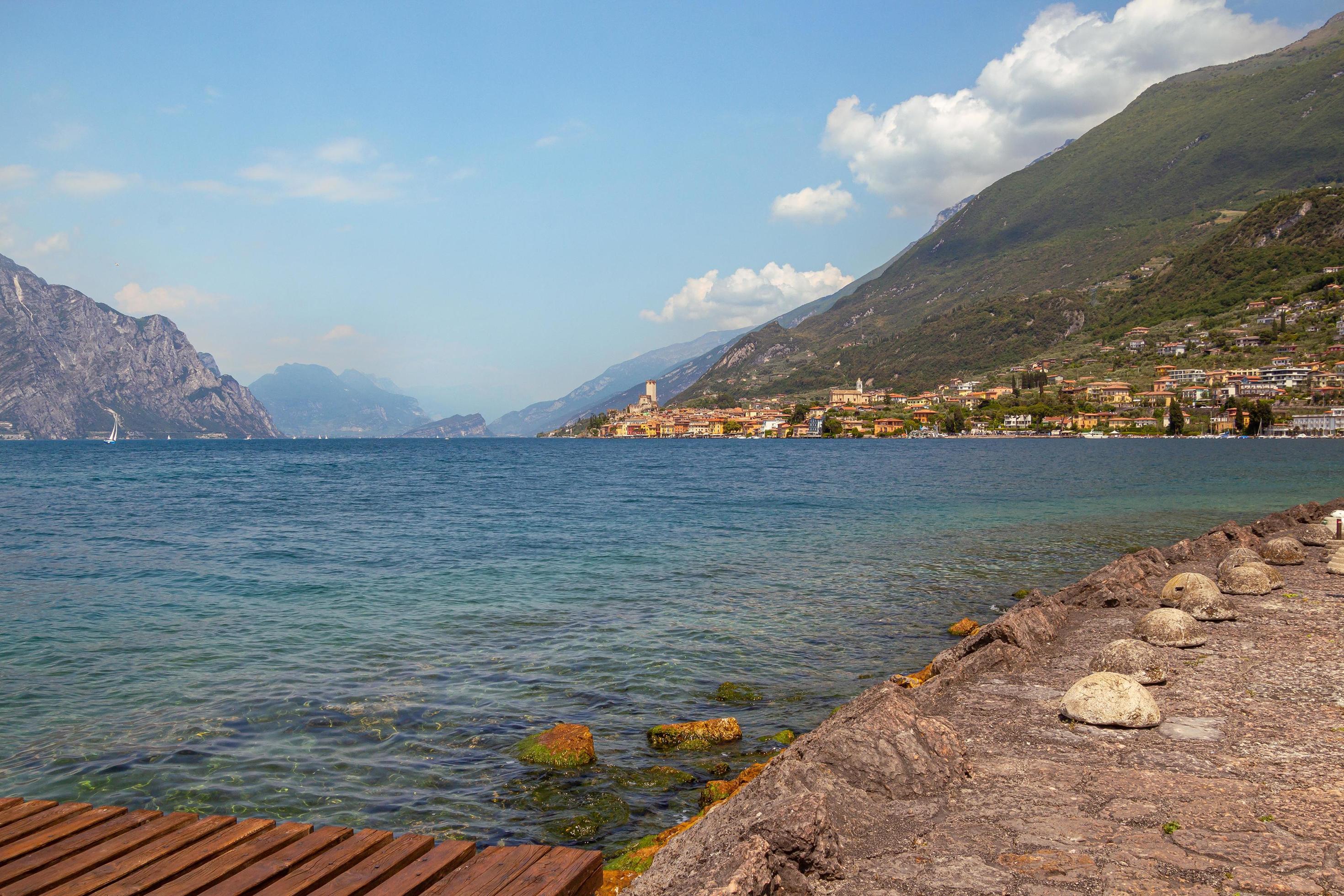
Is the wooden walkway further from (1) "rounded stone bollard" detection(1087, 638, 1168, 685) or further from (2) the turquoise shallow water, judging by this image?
(1) "rounded stone bollard" detection(1087, 638, 1168, 685)

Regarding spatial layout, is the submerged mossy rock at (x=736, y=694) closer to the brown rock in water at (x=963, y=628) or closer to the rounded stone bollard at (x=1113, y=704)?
the rounded stone bollard at (x=1113, y=704)

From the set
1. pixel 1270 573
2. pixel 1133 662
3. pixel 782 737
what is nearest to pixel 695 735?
pixel 782 737

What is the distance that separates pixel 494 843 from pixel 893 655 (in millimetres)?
8584

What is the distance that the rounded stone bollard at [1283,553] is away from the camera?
59.0 feet

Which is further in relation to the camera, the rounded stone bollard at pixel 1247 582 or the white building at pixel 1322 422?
the white building at pixel 1322 422

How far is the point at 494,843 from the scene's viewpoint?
7.82 meters

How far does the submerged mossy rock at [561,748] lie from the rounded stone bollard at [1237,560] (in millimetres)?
13660

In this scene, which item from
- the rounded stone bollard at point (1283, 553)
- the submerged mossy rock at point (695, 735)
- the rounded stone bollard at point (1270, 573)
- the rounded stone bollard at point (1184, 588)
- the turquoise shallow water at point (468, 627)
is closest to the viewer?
the turquoise shallow water at point (468, 627)

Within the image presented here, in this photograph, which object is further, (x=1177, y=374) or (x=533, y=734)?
(x=1177, y=374)

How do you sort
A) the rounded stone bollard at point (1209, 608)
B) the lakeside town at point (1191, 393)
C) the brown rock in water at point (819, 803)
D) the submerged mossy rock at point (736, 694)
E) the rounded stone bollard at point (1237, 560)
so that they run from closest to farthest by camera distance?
1. the brown rock in water at point (819, 803)
2. the submerged mossy rock at point (736, 694)
3. the rounded stone bollard at point (1209, 608)
4. the rounded stone bollard at point (1237, 560)
5. the lakeside town at point (1191, 393)

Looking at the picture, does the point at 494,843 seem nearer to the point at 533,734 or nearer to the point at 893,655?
the point at 533,734

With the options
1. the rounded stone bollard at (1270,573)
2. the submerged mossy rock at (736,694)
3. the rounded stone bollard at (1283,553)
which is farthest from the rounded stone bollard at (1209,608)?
the submerged mossy rock at (736,694)

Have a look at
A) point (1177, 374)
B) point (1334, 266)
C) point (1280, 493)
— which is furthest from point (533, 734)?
point (1334, 266)

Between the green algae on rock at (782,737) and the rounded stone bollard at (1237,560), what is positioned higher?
the rounded stone bollard at (1237,560)
